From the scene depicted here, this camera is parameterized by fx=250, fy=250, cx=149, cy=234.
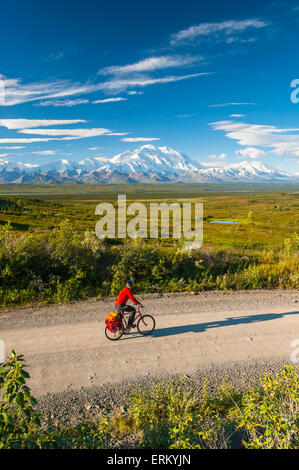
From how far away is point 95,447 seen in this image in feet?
15.9

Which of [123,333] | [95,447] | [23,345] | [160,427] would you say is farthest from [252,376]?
[23,345]

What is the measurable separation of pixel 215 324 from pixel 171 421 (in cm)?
512

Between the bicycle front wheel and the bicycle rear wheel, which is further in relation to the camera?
the bicycle front wheel

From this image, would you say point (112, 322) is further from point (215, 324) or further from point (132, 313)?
point (215, 324)

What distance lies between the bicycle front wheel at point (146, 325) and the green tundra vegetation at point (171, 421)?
2.66 meters

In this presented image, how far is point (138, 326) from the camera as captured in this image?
10.0 metres

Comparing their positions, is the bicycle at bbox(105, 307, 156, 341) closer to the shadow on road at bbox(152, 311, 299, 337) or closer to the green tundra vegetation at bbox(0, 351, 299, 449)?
the shadow on road at bbox(152, 311, 299, 337)

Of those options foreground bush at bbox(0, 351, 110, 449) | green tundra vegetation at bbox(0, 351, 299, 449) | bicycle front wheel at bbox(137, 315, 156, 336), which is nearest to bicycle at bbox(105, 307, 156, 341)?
bicycle front wheel at bbox(137, 315, 156, 336)

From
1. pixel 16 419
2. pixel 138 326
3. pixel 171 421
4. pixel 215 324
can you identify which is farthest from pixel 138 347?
pixel 16 419

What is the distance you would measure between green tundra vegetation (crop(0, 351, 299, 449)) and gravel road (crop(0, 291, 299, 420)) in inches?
20.6

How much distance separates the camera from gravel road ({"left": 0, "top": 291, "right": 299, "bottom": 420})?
7156mm

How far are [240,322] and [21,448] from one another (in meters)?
9.11

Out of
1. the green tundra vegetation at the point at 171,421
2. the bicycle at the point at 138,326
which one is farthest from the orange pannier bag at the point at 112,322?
the green tundra vegetation at the point at 171,421

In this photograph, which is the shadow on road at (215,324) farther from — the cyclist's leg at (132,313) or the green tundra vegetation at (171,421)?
the green tundra vegetation at (171,421)
